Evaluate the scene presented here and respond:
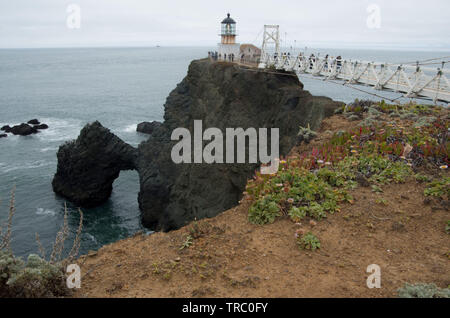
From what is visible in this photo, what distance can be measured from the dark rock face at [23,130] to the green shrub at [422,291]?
183ft

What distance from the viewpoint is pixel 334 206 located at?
A: 8703mm

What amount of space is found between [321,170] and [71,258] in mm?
7317

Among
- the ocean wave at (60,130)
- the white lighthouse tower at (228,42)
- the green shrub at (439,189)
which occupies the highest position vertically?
the white lighthouse tower at (228,42)

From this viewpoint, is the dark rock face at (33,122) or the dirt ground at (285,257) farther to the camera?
the dark rock face at (33,122)

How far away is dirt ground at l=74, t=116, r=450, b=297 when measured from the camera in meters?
6.11

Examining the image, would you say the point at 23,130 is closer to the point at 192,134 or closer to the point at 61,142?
the point at 61,142

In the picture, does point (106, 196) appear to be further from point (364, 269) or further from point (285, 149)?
point (364, 269)

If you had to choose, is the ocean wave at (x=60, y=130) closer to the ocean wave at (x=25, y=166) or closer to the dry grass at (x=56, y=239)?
the ocean wave at (x=25, y=166)

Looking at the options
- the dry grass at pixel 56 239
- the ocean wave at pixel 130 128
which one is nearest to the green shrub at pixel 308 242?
the dry grass at pixel 56 239

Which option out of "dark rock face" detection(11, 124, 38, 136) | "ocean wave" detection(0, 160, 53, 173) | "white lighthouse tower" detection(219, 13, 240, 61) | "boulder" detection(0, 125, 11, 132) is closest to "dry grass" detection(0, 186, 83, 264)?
"white lighthouse tower" detection(219, 13, 240, 61)

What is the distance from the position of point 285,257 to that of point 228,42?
34.3 meters

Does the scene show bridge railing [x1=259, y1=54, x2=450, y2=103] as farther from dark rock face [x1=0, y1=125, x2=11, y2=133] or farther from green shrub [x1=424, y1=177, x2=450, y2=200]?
dark rock face [x1=0, y1=125, x2=11, y2=133]

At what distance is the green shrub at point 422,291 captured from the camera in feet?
17.6

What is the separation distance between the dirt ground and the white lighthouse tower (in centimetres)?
2993
